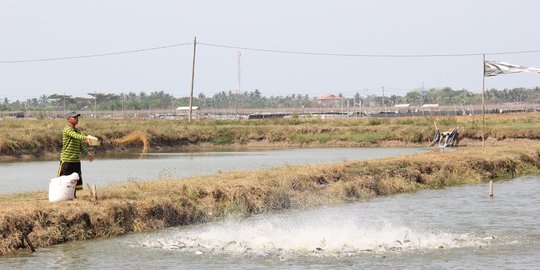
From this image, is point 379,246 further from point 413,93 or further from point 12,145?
point 413,93

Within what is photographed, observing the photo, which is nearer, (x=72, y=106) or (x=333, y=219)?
(x=333, y=219)

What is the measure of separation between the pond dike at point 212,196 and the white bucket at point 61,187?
0.82 feet

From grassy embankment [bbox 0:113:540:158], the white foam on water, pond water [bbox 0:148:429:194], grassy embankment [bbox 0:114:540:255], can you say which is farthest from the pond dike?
grassy embankment [bbox 0:113:540:158]

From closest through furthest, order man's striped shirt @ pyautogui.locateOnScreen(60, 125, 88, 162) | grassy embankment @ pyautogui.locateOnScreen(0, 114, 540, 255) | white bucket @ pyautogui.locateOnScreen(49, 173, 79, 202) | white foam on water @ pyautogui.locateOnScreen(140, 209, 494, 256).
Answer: white foam on water @ pyautogui.locateOnScreen(140, 209, 494, 256) < grassy embankment @ pyautogui.locateOnScreen(0, 114, 540, 255) < white bucket @ pyautogui.locateOnScreen(49, 173, 79, 202) < man's striped shirt @ pyautogui.locateOnScreen(60, 125, 88, 162)

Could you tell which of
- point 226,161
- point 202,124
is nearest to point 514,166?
point 226,161

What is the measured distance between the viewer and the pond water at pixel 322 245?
14672 millimetres

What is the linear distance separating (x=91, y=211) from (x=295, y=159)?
20568 mm

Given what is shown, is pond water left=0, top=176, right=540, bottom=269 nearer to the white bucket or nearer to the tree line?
the white bucket

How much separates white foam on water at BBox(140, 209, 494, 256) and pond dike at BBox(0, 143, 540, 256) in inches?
32.9

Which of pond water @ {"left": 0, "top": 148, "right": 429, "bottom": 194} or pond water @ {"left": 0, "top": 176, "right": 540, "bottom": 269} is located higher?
pond water @ {"left": 0, "top": 148, "right": 429, "bottom": 194}

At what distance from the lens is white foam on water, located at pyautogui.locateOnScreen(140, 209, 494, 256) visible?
619 inches

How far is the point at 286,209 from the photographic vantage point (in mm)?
21734

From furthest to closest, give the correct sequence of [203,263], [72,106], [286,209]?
[72,106] < [286,209] < [203,263]

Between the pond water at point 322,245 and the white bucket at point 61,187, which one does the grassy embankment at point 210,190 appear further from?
the pond water at point 322,245
